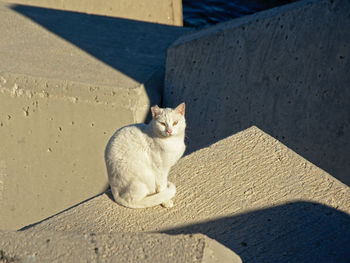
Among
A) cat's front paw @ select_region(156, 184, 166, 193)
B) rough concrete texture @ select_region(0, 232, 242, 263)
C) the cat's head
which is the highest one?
the cat's head

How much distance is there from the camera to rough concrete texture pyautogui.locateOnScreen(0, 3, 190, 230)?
3.33m

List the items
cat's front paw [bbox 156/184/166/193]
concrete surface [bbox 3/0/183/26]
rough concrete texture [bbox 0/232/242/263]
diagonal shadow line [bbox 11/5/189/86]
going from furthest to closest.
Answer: concrete surface [bbox 3/0/183/26]
diagonal shadow line [bbox 11/5/189/86]
cat's front paw [bbox 156/184/166/193]
rough concrete texture [bbox 0/232/242/263]

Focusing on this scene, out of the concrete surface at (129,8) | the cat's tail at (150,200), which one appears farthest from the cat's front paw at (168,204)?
the concrete surface at (129,8)

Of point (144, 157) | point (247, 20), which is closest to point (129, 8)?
point (247, 20)

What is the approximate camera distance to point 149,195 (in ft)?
7.00

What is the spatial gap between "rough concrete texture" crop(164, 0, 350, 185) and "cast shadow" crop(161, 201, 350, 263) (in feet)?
3.82

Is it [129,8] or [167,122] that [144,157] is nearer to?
[167,122]

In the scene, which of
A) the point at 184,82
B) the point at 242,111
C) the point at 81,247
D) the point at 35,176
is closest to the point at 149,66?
the point at 184,82

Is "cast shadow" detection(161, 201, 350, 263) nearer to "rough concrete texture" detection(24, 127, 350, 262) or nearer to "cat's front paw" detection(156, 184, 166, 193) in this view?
"rough concrete texture" detection(24, 127, 350, 262)

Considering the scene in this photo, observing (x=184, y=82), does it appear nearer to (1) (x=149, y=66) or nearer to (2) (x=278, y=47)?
(1) (x=149, y=66)

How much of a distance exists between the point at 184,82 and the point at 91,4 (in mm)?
2077

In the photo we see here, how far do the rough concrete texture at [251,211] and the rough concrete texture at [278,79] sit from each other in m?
0.85

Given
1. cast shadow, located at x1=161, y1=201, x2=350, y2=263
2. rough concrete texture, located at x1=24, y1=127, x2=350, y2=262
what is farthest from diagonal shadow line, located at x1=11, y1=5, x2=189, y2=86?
cast shadow, located at x1=161, y1=201, x2=350, y2=263

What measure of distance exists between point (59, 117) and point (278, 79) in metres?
1.69
